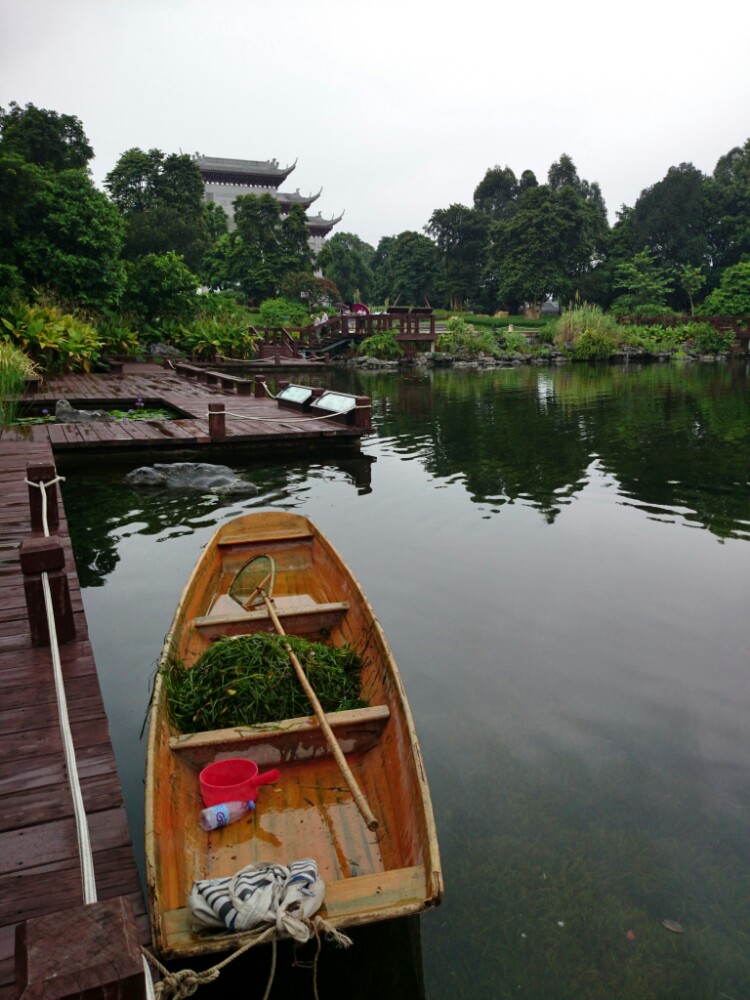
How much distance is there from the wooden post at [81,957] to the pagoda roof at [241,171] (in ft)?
203

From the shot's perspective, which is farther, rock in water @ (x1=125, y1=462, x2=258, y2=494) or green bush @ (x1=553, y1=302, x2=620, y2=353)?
green bush @ (x1=553, y1=302, x2=620, y2=353)

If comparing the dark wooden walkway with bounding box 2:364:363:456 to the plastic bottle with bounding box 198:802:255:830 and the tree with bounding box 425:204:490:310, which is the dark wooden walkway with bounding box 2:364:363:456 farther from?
the tree with bounding box 425:204:490:310

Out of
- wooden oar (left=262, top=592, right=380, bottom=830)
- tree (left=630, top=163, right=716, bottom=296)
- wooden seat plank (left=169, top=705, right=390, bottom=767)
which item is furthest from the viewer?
tree (left=630, top=163, right=716, bottom=296)

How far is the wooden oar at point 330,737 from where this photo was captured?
8.44 ft

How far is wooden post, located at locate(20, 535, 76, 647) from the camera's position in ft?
12.4

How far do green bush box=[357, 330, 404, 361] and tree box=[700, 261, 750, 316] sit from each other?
75.9 feet

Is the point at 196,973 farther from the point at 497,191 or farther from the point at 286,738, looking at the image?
the point at 497,191

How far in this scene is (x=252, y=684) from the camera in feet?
11.7

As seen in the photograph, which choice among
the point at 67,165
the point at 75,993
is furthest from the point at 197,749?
the point at 67,165

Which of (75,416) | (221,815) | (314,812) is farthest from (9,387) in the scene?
(314,812)

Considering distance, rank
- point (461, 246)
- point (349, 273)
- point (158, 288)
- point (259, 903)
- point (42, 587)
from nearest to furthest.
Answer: point (259, 903) < point (42, 587) < point (158, 288) < point (461, 246) < point (349, 273)

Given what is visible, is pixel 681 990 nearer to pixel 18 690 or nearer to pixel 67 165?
pixel 18 690

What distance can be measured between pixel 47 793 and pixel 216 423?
8.84 m

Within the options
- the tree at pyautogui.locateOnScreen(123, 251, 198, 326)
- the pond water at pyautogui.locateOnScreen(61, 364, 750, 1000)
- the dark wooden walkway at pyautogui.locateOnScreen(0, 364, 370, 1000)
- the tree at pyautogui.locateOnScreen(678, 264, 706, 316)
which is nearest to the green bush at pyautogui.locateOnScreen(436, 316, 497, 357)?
the tree at pyautogui.locateOnScreen(123, 251, 198, 326)
